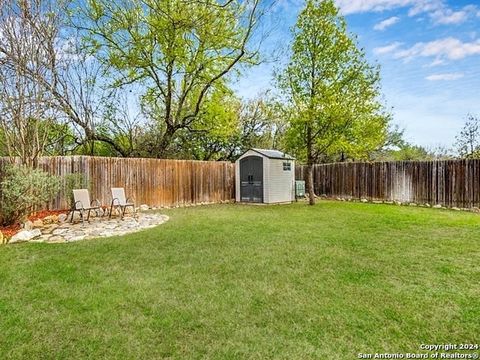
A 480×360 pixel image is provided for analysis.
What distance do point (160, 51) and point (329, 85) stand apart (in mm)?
7066

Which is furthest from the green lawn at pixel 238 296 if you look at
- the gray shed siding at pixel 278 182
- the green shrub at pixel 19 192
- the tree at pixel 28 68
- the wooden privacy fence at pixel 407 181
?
the gray shed siding at pixel 278 182

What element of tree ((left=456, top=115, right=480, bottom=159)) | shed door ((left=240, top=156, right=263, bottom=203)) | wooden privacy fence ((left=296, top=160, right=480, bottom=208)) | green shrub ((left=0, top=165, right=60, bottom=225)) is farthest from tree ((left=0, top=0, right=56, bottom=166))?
tree ((left=456, top=115, right=480, bottom=159))

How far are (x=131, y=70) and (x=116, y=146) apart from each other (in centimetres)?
339

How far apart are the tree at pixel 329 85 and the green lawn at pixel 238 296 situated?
5.81 m

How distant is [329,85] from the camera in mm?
10484

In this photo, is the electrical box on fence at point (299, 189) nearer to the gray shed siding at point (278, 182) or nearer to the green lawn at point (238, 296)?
the gray shed siding at point (278, 182)

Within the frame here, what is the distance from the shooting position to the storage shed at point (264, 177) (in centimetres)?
1198

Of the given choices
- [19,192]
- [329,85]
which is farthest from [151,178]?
[329,85]

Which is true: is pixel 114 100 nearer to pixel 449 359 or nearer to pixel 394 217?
pixel 394 217

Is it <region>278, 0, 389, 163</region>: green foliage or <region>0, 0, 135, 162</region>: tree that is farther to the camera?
<region>278, 0, 389, 163</region>: green foliage

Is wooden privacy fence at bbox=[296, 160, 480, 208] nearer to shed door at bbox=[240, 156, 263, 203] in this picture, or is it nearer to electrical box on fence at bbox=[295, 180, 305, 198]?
electrical box on fence at bbox=[295, 180, 305, 198]

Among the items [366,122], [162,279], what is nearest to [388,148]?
[366,122]

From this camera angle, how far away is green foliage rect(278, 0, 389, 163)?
33.6 feet

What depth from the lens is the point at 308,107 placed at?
34.4ft
